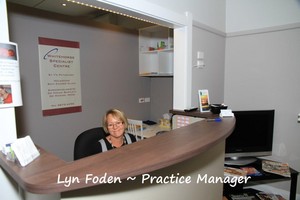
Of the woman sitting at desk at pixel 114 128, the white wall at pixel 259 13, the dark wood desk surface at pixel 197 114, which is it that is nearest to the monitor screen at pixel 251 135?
the dark wood desk surface at pixel 197 114

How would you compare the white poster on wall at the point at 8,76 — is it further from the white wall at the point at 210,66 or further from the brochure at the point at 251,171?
the brochure at the point at 251,171

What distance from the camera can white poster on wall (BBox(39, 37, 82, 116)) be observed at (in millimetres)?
2814

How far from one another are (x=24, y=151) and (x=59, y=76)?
7.15 feet

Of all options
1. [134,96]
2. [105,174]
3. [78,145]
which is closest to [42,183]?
[105,174]

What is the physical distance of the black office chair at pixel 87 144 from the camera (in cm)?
171

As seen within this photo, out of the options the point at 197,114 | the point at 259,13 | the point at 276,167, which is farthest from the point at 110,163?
the point at 259,13

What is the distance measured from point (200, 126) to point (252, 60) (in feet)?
5.71

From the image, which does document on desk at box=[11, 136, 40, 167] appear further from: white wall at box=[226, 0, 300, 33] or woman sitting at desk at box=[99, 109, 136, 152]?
white wall at box=[226, 0, 300, 33]

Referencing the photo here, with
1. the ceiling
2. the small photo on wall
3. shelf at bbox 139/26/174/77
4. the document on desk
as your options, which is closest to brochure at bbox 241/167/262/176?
the small photo on wall

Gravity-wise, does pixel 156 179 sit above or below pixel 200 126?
below

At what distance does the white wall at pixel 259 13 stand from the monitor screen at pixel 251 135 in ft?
3.69

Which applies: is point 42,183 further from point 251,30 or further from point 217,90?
point 251,30

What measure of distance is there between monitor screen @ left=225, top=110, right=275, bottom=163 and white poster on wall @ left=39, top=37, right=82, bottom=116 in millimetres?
2216

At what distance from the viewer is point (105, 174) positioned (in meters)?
0.80
